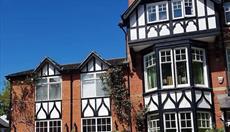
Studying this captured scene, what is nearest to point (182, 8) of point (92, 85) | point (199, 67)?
point (199, 67)

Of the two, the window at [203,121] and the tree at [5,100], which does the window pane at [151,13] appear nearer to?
the window at [203,121]

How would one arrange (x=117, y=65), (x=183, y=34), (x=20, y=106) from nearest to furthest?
(x=183, y=34)
(x=117, y=65)
(x=20, y=106)

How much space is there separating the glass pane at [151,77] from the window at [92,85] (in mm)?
3342

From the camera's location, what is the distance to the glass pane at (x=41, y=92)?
26.4 meters

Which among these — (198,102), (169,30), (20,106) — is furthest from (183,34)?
(20,106)

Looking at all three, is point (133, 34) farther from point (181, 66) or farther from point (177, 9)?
point (181, 66)

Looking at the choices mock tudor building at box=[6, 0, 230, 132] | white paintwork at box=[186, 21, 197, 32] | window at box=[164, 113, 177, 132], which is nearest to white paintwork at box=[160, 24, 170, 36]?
mock tudor building at box=[6, 0, 230, 132]

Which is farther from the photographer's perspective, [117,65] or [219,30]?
[117,65]

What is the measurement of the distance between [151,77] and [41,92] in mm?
8531

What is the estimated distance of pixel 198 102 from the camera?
21.3m

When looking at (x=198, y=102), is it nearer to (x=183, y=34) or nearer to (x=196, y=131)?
(x=196, y=131)

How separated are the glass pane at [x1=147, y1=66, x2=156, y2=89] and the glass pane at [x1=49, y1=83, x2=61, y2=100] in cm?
689

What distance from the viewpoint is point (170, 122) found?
2134 cm

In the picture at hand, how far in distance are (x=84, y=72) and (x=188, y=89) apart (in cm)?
798
